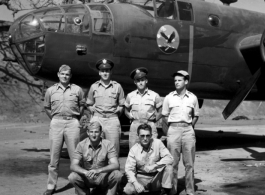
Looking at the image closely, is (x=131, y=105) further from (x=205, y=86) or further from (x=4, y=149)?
(x=4, y=149)

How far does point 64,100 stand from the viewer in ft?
21.8

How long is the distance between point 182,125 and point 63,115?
192 centimetres

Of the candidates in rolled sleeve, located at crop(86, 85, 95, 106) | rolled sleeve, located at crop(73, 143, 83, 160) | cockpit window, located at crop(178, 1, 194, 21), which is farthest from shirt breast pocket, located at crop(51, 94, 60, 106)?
cockpit window, located at crop(178, 1, 194, 21)

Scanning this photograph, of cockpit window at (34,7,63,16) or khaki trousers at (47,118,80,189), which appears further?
cockpit window at (34,7,63,16)

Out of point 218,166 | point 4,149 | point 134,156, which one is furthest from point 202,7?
point 4,149

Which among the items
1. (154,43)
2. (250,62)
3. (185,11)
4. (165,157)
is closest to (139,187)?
(165,157)

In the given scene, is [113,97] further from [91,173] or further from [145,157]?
[91,173]

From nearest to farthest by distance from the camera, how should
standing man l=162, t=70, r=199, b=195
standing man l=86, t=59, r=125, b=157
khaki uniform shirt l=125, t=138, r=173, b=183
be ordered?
khaki uniform shirt l=125, t=138, r=173, b=183 → standing man l=162, t=70, r=199, b=195 → standing man l=86, t=59, r=125, b=157

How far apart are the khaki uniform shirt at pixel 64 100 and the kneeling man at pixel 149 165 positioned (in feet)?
4.26

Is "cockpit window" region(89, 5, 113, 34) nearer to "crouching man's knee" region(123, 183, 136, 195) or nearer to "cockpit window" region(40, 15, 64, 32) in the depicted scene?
"cockpit window" region(40, 15, 64, 32)

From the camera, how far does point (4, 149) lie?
10.9 m

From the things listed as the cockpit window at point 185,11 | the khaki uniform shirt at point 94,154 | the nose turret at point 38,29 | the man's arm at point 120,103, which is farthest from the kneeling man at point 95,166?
the cockpit window at point 185,11

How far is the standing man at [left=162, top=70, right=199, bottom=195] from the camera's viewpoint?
621 cm

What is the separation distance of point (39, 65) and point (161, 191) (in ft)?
13.1
